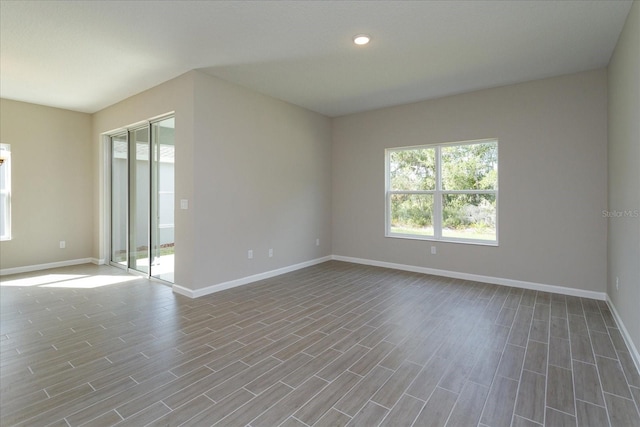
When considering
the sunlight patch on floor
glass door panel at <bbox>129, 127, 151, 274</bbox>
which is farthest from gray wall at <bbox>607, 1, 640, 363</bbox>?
the sunlight patch on floor

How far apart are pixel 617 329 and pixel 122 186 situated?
6902 mm

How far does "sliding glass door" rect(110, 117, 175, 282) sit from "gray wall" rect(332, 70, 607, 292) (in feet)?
11.8

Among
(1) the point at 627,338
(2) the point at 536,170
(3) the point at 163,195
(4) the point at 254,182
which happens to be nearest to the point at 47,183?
(3) the point at 163,195

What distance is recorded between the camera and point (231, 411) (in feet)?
6.07

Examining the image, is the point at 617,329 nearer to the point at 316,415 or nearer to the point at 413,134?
the point at 316,415

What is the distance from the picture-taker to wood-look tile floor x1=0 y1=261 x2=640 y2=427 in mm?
1852

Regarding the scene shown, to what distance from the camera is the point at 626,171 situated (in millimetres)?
2775

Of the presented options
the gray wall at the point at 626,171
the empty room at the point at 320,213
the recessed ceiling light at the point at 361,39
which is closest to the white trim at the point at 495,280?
the empty room at the point at 320,213

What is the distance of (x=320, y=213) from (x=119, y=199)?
3.58 m

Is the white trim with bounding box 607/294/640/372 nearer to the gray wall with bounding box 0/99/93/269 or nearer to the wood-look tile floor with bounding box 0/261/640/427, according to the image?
the wood-look tile floor with bounding box 0/261/640/427

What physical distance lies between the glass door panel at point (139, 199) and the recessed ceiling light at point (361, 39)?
343 cm

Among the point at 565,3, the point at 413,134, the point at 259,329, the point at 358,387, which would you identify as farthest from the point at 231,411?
the point at 413,134

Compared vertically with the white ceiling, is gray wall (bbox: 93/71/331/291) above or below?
below

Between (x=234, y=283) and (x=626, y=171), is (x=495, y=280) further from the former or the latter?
(x=234, y=283)
